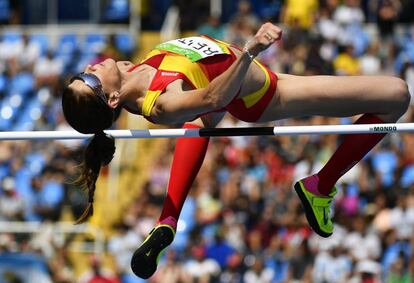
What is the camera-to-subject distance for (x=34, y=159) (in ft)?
52.1

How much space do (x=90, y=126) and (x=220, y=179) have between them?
21.5 ft

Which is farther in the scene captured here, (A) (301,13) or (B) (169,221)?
(A) (301,13)

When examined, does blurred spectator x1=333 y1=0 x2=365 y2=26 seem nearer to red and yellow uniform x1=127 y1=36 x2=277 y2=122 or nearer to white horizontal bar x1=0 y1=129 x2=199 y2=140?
red and yellow uniform x1=127 y1=36 x2=277 y2=122

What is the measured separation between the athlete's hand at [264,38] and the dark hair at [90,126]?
1115 millimetres

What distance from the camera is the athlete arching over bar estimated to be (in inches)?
284

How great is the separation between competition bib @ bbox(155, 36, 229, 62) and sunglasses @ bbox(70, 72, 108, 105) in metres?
0.52

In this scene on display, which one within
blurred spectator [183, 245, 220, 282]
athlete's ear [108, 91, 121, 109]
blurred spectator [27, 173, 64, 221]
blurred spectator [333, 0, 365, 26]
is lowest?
blurred spectator [27, 173, 64, 221]

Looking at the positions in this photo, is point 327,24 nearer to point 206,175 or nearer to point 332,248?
point 206,175

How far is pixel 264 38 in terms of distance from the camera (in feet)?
22.0

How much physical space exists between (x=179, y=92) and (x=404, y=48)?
8.12 meters

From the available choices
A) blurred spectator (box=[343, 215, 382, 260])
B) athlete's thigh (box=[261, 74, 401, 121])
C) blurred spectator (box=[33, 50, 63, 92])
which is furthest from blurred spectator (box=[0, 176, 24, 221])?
athlete's thigh (box=[261, 74, 401, 121])

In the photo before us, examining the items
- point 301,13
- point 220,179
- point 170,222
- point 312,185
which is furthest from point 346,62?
point 170,222

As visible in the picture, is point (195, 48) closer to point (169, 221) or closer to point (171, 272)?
point (169, 221)

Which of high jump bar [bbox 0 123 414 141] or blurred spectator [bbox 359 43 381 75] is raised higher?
high jump bar [bbox 0 123 414 141]
